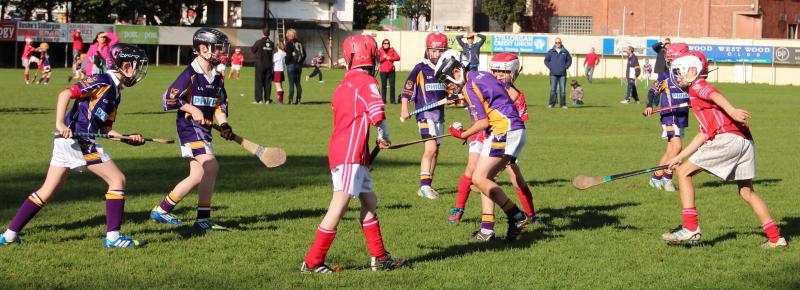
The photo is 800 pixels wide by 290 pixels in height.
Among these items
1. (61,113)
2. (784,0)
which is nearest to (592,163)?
(61,113)

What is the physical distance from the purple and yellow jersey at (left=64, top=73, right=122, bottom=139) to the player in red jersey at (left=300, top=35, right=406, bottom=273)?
6.82ft

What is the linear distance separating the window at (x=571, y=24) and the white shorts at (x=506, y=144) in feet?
197

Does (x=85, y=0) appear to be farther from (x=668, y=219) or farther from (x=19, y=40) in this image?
(x=668, y=219)

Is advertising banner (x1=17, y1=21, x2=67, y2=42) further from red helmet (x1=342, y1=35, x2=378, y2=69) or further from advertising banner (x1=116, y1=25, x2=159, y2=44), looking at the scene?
red helmet (x1=342, y1=35, x2=378, y2=69)

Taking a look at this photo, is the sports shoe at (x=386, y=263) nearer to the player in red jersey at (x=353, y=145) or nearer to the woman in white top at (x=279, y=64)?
the player in red jersey at (x=353, y=145)

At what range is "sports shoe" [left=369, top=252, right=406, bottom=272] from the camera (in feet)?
20.9

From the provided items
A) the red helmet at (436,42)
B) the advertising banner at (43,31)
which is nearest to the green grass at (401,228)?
the red helmet at (436,42)

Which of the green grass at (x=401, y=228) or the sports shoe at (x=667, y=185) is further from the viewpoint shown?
the sports shoe at (x=667, y=185)

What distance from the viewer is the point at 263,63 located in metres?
24.0

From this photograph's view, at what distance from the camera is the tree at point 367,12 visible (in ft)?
252

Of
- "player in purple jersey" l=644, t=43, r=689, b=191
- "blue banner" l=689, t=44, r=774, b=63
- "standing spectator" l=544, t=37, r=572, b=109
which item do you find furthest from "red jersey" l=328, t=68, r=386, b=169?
"blue banner" l=689, t=44, r=774, b=63

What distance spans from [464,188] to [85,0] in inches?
2100


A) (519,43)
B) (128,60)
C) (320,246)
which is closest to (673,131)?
(320,246)

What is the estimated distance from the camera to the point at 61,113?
668 centimetres
